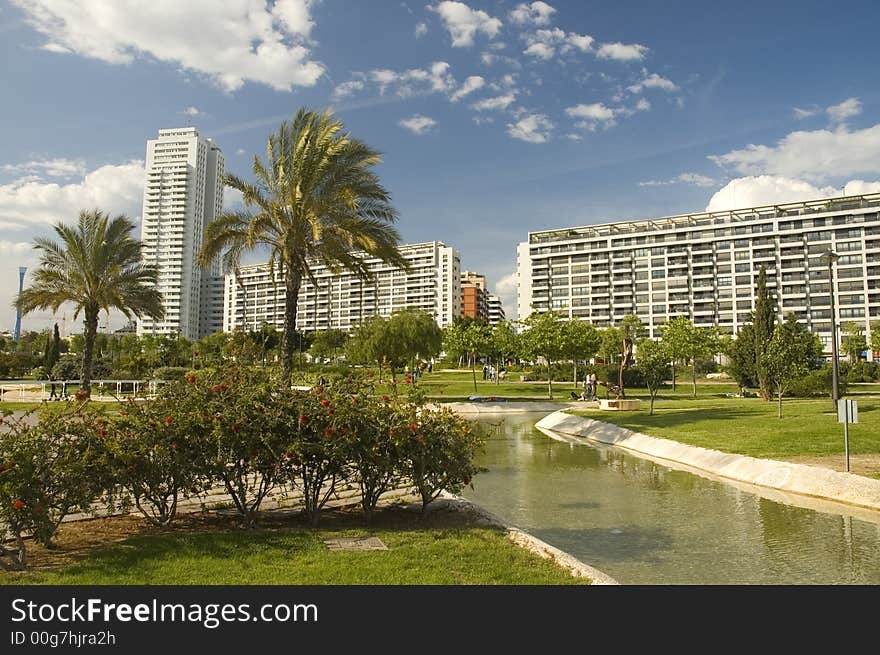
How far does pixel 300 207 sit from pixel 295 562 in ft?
49.2

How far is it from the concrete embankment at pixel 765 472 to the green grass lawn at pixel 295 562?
7927mm

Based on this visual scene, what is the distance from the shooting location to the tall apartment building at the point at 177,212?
184125 millimetres

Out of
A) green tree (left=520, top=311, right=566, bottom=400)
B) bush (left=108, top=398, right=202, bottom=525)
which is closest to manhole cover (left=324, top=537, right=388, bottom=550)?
bush (left=108, top=398, right=202, bottom=525)

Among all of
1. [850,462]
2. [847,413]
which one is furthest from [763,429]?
[847,413]

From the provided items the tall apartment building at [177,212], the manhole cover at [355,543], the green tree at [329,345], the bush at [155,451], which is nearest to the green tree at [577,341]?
the manhole cover at [355,543]

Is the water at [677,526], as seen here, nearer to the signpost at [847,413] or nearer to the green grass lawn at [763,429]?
the signpost at [847,413]

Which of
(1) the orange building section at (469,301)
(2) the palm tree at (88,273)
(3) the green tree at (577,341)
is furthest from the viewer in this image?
(1) the orange building section at (469,301)

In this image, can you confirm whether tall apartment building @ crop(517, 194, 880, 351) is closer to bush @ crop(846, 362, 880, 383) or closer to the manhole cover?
bush @ crop(846, 362, 880, 383)

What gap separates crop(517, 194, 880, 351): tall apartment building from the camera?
358ft

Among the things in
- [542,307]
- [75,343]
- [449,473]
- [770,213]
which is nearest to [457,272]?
[542,307]

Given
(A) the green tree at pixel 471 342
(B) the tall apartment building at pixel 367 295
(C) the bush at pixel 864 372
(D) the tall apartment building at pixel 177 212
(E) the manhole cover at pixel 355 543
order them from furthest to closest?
(D) the tall apartment building at pixel 177 212 → (B) the tall apartment building at pixel 367 295 → (C) the bush at pixel 864 372 → (A) the green tree at pixel 471 342 → (E) the manhole cover at pixel 355 543
